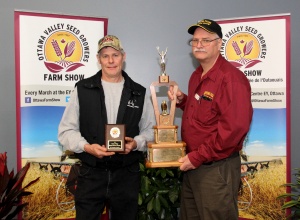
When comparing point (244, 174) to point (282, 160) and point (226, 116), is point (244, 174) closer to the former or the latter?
point (282, 160)

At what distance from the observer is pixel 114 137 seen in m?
2.07

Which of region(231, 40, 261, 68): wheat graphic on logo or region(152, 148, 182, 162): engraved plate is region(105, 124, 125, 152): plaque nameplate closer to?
region(152, 148, 182, 162): engraved plate

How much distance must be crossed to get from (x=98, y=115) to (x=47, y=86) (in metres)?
0.88

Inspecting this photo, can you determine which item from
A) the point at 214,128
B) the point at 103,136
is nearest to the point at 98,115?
the point at 103,136

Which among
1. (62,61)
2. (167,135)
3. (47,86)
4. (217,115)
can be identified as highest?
(62,61)

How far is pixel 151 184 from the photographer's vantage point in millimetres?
3029

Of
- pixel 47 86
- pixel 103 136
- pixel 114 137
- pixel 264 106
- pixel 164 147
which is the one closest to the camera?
pixel 114 137

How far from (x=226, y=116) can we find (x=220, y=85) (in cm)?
22

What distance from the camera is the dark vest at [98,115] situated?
220cm

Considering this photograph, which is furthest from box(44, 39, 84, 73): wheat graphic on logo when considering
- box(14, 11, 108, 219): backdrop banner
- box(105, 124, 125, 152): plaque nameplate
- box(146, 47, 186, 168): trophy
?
box(105, 124, 125, 152): plaque nameplate

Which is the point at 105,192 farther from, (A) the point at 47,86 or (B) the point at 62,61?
(B) the point at 62,61

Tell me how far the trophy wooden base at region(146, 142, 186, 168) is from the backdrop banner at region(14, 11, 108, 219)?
89cm

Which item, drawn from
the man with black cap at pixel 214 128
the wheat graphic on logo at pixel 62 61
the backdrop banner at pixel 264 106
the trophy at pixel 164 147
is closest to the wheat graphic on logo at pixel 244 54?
the backdrop banner at pixel 264 106

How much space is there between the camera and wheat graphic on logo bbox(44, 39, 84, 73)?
112 inches
